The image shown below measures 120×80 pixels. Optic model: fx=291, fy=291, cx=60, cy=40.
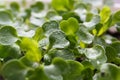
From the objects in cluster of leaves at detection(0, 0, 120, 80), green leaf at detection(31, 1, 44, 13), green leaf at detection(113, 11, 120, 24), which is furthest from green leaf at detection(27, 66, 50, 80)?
green leaf at detection(31, 1, 44, 13)

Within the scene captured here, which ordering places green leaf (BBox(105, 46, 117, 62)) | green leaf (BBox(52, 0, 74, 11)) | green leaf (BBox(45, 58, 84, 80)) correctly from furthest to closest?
green leaf (BBox(52, 0, 74, 11))
green leaf (BBox(105, 46, 117, 62))
green leaf (BBox(45, 58, 84, 80))

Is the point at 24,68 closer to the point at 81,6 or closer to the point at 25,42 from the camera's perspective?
the point at 25,42

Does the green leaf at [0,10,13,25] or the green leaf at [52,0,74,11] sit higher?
the green leaf at [0,10,13,25]

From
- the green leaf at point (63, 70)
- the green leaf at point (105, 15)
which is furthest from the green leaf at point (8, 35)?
the green leaf at point (105, 15)

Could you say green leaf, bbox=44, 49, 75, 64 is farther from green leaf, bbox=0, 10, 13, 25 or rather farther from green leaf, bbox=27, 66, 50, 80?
green leaf, bbox=0, 10, 13, 25

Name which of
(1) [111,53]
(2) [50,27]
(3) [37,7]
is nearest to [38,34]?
(2) [50,27]

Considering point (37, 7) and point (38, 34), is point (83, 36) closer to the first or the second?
point (38, 34)
